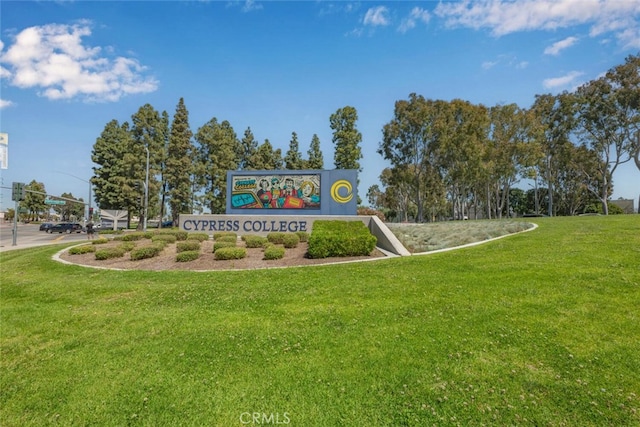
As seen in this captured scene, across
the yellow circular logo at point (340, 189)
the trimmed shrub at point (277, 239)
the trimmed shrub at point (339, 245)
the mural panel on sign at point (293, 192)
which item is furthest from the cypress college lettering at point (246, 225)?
the trimmed shrub at point (339, 245)

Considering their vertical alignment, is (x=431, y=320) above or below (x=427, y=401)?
above

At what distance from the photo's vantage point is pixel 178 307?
7.12 meters

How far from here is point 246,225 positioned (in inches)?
848

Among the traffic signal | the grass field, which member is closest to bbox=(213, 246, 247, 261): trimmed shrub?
the grass field

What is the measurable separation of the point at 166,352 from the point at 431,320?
14.1 feet

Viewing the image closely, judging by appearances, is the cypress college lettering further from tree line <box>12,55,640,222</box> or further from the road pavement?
tree line <box>12,55,640,222</box>

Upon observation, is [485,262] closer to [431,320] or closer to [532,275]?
[532,275]

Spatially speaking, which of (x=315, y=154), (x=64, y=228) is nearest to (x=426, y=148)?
(x=315, y=154)

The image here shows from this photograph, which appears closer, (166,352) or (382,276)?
(166,352)

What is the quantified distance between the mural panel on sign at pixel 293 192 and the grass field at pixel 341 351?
47.7 feet

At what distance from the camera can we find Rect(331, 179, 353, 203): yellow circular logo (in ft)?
75.7

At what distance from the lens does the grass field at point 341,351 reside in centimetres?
378

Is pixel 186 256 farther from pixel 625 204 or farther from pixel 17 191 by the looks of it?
pixel 625 204

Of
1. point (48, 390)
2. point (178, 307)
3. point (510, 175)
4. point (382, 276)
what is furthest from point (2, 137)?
point (510, 175)
